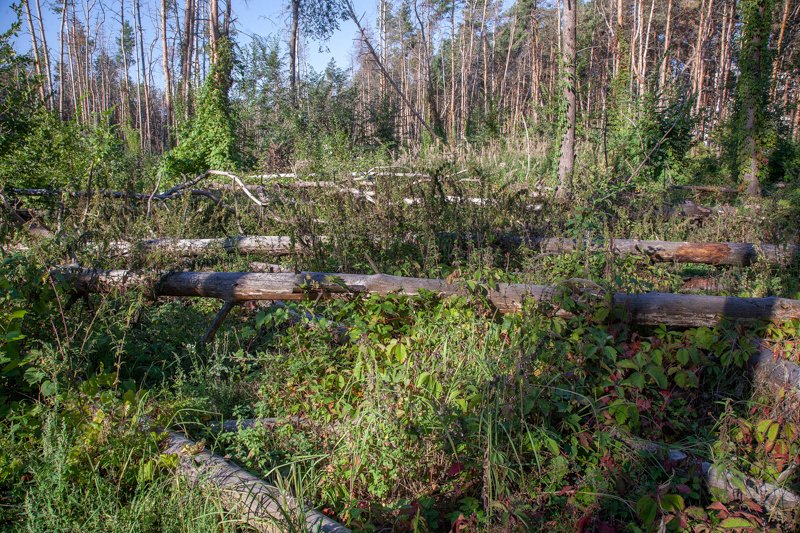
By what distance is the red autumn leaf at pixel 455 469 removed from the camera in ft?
8.80

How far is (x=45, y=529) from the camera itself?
2.37 metres

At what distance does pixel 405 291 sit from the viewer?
4.34 m

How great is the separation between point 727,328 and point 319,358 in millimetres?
2983

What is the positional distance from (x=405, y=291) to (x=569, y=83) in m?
7.50

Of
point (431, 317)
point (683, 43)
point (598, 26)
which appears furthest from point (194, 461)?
point (683, 43)

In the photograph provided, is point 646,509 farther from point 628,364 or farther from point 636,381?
point 628,364

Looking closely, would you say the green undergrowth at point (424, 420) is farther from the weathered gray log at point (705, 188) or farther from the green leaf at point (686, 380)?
the weathered gray log at point (705, 188)

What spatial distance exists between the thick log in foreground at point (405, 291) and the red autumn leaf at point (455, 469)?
1577 mm

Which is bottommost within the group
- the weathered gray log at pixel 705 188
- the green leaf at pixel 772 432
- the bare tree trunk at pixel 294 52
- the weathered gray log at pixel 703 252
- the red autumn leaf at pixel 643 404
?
the green leaf at pixel 772 432

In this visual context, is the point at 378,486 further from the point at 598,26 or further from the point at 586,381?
the point at 598,26

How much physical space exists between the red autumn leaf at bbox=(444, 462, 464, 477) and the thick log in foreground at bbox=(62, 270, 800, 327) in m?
1.58

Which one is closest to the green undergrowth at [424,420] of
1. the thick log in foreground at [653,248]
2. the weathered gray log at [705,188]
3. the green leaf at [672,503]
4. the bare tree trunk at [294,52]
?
the green leaf at [672,503]

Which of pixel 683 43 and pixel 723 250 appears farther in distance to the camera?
pixel 683 43

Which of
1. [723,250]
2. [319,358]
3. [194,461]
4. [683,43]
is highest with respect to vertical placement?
[683,43]
